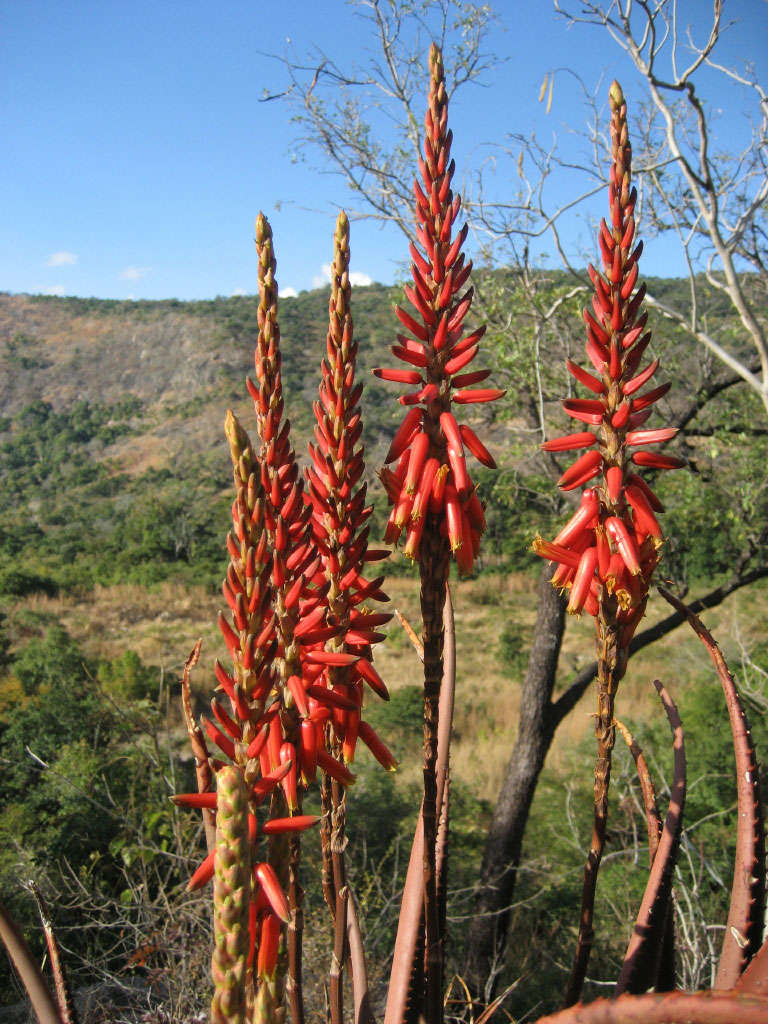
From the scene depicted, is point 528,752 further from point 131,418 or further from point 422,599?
point 131,418

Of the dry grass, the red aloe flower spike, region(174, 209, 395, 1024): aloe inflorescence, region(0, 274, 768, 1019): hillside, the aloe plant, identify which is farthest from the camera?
the dry grass

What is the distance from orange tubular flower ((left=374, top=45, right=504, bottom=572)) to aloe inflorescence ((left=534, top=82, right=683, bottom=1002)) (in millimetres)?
193

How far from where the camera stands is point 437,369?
1.41 m

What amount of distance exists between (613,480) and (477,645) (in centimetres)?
2345

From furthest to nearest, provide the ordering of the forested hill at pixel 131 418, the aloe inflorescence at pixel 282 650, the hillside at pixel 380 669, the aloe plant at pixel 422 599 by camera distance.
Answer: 1. the forested hill at pixel 131 418
2. the hillside at pixel 380 669
3. the aloe plant at pixel 422 599
4. the aloe inflorescence at pixel 282 650

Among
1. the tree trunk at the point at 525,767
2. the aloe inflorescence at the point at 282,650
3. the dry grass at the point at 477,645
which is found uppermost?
the aloe inflorescence at the point at 282,650

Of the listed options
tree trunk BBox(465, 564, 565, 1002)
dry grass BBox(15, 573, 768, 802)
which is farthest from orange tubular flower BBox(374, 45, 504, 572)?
dry grass BBox(15, 573, 768, 802)

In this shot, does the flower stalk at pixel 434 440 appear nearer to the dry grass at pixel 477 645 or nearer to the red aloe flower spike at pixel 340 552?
the red aloe flower spike at pixel 340 552

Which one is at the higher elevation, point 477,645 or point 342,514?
point 342,514

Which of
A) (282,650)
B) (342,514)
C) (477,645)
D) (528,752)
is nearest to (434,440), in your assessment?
(342,514)

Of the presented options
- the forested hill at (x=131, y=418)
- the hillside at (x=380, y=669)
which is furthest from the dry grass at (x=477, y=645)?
the forested hill at (x=131, y=418)

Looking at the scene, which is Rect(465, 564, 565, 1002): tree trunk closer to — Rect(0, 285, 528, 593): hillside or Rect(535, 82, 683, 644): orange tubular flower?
Rect(535, 82, 683, 644): orange tubular flower

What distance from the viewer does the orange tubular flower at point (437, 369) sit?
4.18ft

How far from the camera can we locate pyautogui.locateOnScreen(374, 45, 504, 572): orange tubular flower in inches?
50.2
